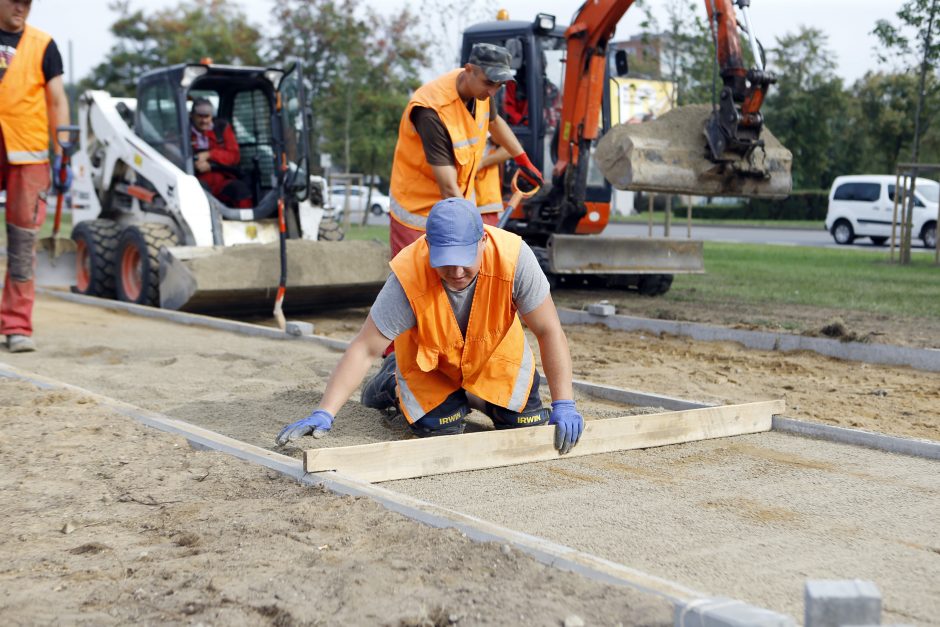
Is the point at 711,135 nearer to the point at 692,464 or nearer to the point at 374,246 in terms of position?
the point at 374,246

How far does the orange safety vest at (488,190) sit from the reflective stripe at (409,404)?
230cm

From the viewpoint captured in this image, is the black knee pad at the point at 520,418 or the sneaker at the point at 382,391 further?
the sneaker at the point at 382,391

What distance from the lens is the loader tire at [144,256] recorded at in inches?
380

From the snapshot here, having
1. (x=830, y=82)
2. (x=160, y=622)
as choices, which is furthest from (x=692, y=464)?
(x=830, y=82)

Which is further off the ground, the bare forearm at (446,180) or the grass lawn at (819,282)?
the bare forearm at (446,180)

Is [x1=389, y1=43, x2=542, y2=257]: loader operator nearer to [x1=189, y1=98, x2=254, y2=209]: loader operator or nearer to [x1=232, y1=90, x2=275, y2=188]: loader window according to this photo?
[x1=189, y1=98, x2=254, y2=209]: loader operator

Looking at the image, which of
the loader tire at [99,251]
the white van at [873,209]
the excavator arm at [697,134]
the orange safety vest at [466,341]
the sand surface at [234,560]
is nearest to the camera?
the sand surface at [234,560]

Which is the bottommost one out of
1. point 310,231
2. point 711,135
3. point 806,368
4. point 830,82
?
point 806,368

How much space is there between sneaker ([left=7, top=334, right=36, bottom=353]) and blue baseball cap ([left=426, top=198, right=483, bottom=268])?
4288 mm

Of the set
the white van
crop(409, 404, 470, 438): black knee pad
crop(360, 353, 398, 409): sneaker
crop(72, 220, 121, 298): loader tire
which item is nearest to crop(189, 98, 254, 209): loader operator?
crop(72, 220, 121, 298): loader tire

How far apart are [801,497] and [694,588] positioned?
116cm

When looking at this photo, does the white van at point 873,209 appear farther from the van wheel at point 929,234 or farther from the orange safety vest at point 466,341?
the orange safety vest at point 466,341

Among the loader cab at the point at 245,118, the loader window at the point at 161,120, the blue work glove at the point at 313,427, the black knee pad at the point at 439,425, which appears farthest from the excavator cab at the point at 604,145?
the blue work glove at the point at 313,427

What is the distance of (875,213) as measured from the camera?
939 inches
